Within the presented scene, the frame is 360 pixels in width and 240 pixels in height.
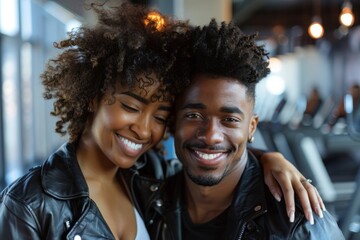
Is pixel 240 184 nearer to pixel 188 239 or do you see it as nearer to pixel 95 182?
pixel 188 239

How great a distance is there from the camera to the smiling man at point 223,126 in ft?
5.35

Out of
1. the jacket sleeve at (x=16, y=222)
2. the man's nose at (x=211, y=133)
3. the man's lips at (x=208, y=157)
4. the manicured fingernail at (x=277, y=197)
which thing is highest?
the man's nose at (x=211, y=133)

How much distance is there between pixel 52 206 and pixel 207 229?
0.55 m

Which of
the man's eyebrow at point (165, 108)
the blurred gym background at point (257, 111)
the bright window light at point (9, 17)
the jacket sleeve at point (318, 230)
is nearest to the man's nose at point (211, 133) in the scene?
the man's eyebrow at point (165, 108)

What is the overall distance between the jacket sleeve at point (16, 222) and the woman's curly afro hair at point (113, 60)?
405 millimetres

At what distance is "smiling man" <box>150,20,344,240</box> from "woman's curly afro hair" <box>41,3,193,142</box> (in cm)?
8

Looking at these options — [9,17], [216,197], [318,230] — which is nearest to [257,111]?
[9,17]

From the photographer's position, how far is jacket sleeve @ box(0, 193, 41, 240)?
139cm

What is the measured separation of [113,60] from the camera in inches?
66.2

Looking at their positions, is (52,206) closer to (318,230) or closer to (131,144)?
(131,144)

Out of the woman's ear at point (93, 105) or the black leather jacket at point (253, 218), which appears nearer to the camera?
the black leather jacket at point (253, 218)

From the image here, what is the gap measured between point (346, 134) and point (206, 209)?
3507 mm

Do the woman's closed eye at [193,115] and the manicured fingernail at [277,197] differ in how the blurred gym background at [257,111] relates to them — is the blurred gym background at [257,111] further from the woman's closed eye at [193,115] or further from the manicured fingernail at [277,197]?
the manicured fingernail at [277,197]

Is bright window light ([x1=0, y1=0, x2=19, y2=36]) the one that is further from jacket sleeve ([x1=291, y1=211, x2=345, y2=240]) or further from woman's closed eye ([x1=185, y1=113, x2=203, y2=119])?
jacket sleeve ([x1=291, y1=211, x2=345, y2=240])
